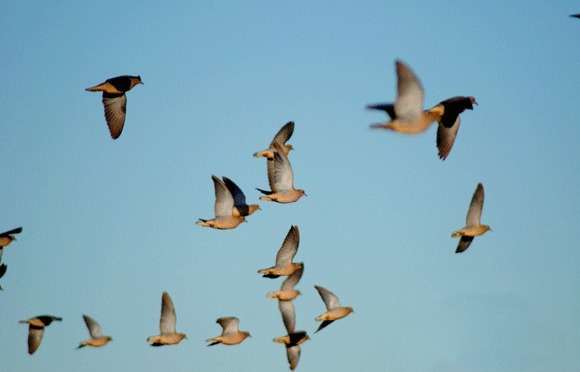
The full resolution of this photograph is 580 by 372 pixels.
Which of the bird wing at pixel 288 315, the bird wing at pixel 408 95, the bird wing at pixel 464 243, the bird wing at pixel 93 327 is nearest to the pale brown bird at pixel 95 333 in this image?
the bird wing at pixel 93 327

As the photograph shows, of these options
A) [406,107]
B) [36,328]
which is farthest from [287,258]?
[406,107]

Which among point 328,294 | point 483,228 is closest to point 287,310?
point 328,294

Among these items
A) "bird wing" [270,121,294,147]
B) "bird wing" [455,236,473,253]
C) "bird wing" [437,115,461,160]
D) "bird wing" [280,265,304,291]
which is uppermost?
"bird wing" [270,121,294,147]

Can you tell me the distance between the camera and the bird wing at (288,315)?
36562 millimetres

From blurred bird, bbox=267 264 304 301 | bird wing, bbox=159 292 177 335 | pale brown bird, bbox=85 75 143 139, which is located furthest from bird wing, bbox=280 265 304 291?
pale brown bird, bbox=85 75 143 139

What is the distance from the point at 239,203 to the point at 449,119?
24.9 feet

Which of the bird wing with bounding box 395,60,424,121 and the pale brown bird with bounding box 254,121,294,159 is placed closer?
the bird wing with bounding box 395,60,424,121

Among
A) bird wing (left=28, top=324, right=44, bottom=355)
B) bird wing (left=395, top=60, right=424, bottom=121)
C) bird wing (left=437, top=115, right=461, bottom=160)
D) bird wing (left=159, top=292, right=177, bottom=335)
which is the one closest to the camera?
bird wing (left=395, top=60, right=424, bottom=121)

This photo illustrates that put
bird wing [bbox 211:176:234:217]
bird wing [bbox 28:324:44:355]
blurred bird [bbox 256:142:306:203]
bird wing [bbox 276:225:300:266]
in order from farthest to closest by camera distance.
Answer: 1. bird wing [bbox 28:324:44:355]
2. bird wing [bbox 211:176:234:217]
3. bird wing [bbox 276:225:300:266]
4. blurred bird [bbox 256:142:306:203]

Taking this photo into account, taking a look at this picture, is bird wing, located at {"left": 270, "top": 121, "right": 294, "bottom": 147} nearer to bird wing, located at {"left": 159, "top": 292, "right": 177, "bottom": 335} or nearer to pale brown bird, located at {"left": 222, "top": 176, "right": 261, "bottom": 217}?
pale brown bird, located at {"left": 222, "top": 176, "right": 261, "bottom": 217}

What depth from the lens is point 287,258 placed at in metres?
34.5

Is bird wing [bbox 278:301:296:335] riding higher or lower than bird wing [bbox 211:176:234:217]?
lower

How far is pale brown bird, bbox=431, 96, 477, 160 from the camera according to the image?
100ft

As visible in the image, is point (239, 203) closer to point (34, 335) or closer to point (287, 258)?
point (287, 258)
